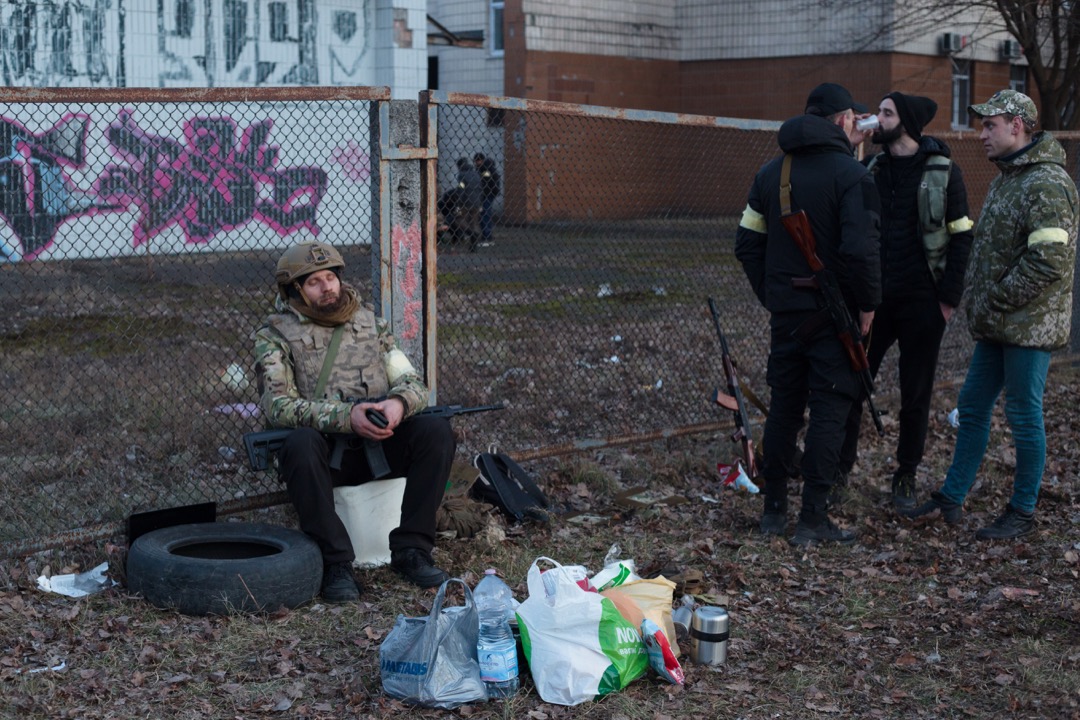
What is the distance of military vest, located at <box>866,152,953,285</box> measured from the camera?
5.93m

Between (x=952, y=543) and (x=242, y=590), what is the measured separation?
3.36 m

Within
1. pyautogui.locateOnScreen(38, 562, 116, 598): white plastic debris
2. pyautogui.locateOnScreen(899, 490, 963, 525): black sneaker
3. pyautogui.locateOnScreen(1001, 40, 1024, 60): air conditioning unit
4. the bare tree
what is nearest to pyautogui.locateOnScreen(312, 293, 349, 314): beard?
pyautogui.locateOnScreen(38, 562, 116, 598): white plastic debris

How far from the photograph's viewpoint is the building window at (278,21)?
16.1 metres

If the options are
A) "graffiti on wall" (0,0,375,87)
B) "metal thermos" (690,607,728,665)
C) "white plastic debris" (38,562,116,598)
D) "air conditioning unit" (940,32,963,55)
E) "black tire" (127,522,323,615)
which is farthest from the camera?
"air conditioning unit" (940,32,963,55)

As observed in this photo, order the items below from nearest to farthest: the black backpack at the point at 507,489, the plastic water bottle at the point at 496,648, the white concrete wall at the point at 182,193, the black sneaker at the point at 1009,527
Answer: the plastic water bottle at the point at 496,648, the black sneaker at the point at 1009,527, the black backpack at the point at 507,489, the white concrete wall at the point at 182,193

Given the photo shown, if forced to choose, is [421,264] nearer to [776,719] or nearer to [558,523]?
[558,523]

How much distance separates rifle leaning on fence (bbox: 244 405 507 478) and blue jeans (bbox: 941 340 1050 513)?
2595 mm

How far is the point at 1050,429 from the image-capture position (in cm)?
795

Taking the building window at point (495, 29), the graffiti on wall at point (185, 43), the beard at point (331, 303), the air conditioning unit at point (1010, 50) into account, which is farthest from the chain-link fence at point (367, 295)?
the air conditioning unit at point (1010, 50)

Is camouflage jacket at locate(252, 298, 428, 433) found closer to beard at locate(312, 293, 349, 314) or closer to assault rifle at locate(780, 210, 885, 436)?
beard at locate(312, 293, 349, 314)

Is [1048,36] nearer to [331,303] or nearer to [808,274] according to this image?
[808,274]

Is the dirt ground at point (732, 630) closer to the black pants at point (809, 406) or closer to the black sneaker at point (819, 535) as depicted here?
the black sneaker at point (819, 535)

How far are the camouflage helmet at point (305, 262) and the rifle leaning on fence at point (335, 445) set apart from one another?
63cm

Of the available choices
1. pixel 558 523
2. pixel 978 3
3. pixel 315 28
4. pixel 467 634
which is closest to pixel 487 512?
pixel 558 523
